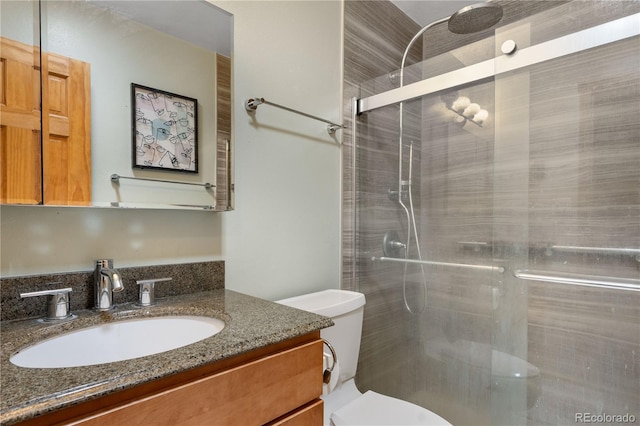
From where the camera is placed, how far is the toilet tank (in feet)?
4.36

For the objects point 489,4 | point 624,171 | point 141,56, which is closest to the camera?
point 141,56

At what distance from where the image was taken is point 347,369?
1.45 meters

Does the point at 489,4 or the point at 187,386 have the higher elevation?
the point at 489,4

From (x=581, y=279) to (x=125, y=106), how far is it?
1.85 m

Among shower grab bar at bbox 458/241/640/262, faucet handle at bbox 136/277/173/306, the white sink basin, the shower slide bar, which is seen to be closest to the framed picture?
faucet handle at bbox 136/277/173/306

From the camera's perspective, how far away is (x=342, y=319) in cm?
137

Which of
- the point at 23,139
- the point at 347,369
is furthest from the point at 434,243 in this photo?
the point at 23,139

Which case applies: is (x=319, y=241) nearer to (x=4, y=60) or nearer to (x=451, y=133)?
(x=451, y=133)

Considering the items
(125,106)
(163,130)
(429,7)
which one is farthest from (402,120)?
(125,106)

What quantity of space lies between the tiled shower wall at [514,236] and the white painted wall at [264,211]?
0.61 feet

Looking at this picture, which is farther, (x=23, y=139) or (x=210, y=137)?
(x=210, y=137)

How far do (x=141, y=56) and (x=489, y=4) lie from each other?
59.4 inches

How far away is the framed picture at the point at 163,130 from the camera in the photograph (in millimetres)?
1064

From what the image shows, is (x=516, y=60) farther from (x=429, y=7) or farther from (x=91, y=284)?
(x=91, y=284)
